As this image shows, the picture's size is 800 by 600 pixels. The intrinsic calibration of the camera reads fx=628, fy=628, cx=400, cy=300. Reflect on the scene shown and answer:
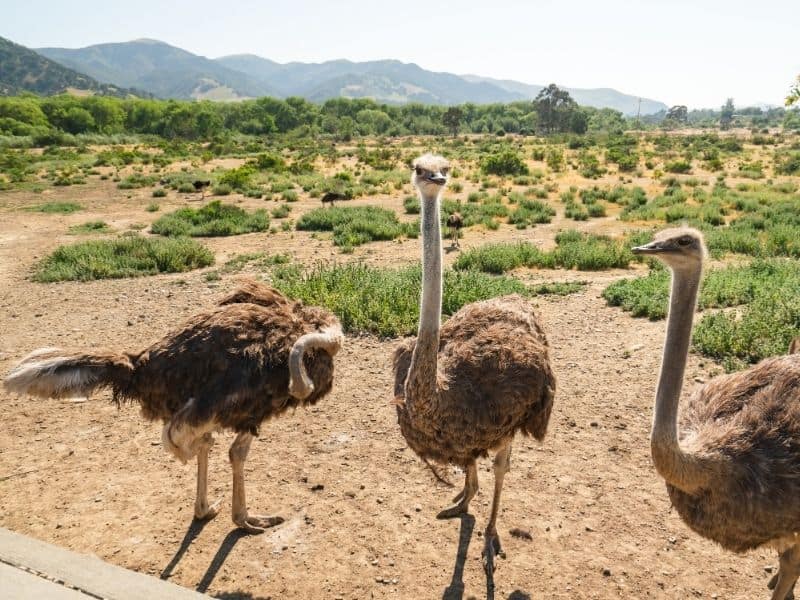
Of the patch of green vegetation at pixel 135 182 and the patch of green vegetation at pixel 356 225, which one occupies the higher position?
the patch of green vegetation at pixel 356 225

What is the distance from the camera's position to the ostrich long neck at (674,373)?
8.10 feet

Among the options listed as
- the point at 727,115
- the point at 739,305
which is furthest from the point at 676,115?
the point at 739,305

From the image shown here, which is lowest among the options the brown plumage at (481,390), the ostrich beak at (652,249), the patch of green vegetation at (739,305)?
the patch of green vegetation at (739,305)

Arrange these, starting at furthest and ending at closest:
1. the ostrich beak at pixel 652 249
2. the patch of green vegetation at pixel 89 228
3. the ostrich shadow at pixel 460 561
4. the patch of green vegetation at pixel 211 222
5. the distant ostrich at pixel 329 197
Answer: the distant ostrich at pixel 329 197
the patch of green vegetation at pixel 89 228
the patch of green vegetation at pixel 211 222
the ostrich shadow at pixel 460 561
the ostrich beak at pixel 652 249

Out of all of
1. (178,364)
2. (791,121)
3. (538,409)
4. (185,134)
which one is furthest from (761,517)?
(791,121)

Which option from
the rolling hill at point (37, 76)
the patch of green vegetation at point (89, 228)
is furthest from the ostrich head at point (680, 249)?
the rolling hill at point (37, 76)

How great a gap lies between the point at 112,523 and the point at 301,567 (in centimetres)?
130

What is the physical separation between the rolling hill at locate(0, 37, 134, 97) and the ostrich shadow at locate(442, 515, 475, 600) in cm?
19143

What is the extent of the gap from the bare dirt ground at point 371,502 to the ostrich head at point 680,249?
189 cm

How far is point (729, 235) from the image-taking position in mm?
12141

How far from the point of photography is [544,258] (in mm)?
10695

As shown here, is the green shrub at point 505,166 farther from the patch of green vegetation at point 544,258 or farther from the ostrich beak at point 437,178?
the ostrich beak at point 437,178

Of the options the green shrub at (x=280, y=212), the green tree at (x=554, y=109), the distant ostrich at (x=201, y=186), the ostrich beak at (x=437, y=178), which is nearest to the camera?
the ostrich beak at (x=437, y=178)

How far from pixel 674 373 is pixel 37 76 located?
697 feet
